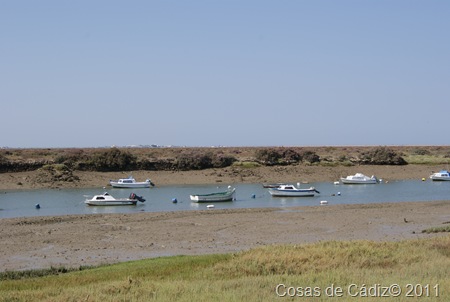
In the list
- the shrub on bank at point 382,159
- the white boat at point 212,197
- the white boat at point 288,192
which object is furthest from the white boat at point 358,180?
the white boat at point 212,197

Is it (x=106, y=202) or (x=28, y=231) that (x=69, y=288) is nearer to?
(x=28, y=231)

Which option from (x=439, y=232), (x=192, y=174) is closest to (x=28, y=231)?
(x=439, y=232)

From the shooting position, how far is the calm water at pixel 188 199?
145ft

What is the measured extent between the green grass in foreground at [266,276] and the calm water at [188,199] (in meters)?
24.0

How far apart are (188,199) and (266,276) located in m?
33.9

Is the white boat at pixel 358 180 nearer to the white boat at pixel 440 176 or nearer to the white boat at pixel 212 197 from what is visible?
the white boat at pixel 440 176

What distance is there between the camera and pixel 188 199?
50.1 metres

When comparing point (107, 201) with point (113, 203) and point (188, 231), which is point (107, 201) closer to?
point (113, 203)

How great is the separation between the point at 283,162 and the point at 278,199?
27.8 m

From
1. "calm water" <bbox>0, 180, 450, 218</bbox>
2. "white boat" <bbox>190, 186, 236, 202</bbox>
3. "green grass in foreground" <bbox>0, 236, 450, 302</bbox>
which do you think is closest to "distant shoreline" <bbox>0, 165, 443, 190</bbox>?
"calm water" <bbox>0, 180, 450, 218</bbox>

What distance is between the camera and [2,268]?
2275 centimetres

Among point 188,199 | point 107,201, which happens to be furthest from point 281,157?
point 107,201

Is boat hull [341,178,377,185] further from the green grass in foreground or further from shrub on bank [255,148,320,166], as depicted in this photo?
the green grass in foreground

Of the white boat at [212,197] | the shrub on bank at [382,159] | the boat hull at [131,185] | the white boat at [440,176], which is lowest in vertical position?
the white boat at [212,197]
